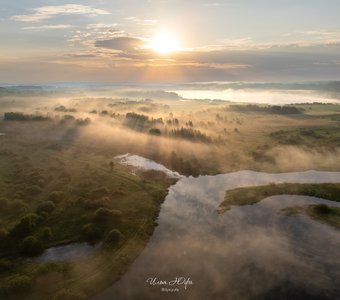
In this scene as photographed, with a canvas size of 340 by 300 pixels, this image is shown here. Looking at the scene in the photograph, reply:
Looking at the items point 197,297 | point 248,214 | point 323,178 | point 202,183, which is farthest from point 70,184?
Result: point 323,178

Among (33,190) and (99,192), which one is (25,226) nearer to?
(33,190)

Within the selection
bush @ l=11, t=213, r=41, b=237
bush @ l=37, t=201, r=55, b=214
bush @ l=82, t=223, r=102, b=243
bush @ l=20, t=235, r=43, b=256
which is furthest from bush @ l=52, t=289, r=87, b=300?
bush @ l=37, t=201, r=55, b=214

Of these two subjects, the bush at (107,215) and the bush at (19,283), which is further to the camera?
the bush at (107,215)

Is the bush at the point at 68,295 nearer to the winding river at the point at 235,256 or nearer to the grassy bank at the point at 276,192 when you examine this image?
the winding river at the point at 235,256

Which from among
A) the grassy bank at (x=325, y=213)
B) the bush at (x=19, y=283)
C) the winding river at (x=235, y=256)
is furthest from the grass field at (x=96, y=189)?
the grassy bank at (x=325, y=213)

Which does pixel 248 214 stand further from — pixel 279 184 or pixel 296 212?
pixel 279 184

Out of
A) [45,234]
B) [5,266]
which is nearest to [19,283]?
[5,266]
